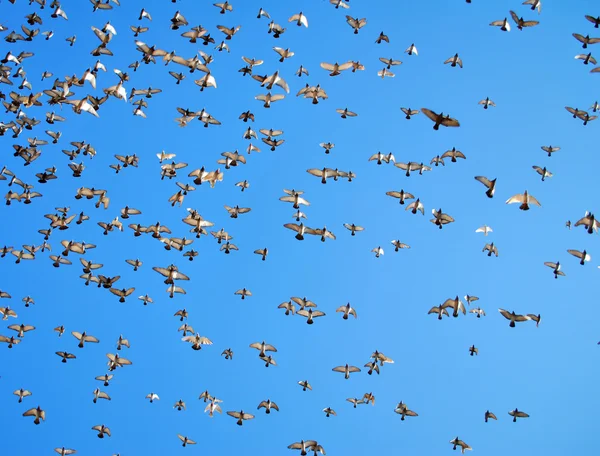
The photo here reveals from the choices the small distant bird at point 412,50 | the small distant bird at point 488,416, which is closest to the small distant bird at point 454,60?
the small distant bird at point 412,50

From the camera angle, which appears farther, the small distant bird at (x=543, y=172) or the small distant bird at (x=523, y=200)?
the small distant bird at (x=543, y=172)

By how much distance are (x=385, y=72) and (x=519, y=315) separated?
12.3m

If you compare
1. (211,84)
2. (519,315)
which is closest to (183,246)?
(211,84)

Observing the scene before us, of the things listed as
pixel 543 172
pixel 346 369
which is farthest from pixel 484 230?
pixel 346 369

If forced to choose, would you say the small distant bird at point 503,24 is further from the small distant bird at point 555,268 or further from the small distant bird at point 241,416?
the small distant bird at point 241,416

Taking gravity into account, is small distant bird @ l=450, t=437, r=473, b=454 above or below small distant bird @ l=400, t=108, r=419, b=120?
below

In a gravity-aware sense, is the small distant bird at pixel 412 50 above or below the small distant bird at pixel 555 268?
above

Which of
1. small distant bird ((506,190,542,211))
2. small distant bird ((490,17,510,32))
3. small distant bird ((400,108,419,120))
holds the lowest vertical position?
small distant bird ((506,190,542,211))

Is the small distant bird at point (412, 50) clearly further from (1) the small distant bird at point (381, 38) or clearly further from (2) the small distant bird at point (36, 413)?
(2) the small distant bird at point (36, 413)

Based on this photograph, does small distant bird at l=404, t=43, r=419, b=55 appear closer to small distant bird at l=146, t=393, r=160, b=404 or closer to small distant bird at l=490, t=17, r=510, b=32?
small distant bird at l=490, t=17, r=510, b=32

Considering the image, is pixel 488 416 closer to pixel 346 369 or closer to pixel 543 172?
pixel 346 369

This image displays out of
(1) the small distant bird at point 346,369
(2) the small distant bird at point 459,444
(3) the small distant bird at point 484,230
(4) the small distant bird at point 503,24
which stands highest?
(4) the small distant bird at point 503,24

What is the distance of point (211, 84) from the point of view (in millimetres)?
26578

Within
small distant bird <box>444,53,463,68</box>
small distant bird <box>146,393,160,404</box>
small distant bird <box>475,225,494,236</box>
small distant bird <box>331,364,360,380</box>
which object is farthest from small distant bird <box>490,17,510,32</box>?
small distant bird <box>146,393,160,404</box>
